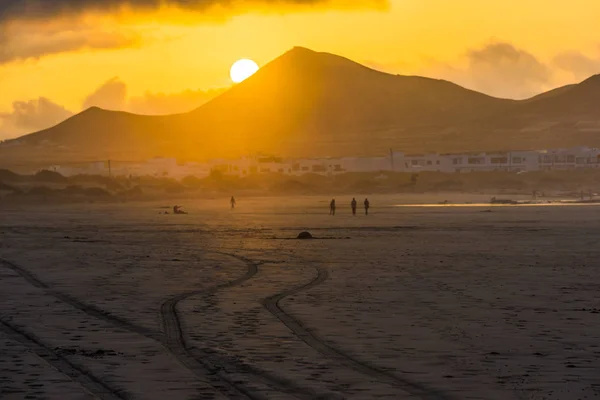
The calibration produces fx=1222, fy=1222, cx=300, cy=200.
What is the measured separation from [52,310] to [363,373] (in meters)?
8.91

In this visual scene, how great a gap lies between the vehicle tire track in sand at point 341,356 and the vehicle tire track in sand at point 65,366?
11.0ft

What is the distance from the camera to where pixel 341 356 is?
56.0 feet

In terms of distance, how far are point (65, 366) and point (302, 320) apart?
228 inches

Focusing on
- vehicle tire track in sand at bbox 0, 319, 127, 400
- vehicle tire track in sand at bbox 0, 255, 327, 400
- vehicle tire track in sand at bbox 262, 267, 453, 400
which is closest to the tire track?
vehicle tire track in sand at bbox 0, 255, 327, 400

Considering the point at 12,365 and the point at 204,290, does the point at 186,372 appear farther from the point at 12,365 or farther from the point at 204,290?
the point at 204,290

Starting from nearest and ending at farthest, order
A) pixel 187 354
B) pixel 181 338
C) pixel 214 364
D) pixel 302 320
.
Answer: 1. pixel 214 364
2. pixel 187 354
3. pixel 181 338
4. pixel 302 320

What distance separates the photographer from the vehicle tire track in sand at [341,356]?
14.5 meters

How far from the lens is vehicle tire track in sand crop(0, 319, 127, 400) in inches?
564

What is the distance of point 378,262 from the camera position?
35.0 meters

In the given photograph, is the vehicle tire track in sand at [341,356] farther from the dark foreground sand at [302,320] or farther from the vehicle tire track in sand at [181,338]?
the vehicle tire track in sand at [181,338]

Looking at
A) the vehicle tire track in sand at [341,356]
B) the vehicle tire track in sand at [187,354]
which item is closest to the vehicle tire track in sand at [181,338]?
the vehicle tire track in sand at [187,354]

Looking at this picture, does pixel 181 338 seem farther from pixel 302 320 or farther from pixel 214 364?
pixel 302 320

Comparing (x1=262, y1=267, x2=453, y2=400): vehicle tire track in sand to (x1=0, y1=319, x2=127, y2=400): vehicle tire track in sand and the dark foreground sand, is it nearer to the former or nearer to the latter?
the dark foreground sand

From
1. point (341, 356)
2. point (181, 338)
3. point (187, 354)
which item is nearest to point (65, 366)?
point (187, 354)
